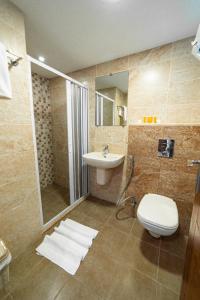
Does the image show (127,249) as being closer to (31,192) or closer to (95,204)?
(95,204)

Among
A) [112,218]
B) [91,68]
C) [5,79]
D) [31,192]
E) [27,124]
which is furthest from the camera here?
[91,68]

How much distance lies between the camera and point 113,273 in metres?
1.16

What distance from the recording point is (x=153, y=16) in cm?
117

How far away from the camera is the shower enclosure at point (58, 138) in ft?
6.30

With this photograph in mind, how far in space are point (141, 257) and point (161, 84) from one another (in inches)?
77.6

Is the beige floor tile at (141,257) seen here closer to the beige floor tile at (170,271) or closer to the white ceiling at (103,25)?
the beige floor tile at (170,271)

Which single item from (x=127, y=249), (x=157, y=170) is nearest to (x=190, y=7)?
(x=157, y=170)

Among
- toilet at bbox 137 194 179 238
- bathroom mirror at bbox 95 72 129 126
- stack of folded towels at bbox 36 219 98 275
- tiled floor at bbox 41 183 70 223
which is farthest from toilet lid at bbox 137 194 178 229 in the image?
tiled floor at bbox 41 183 70 223

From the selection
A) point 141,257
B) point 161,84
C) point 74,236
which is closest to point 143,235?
point 141,257

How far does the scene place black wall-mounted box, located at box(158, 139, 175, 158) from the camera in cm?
151

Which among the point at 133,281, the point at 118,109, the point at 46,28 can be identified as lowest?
the point at 133,281

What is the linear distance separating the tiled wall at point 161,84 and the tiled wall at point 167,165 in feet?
0.58

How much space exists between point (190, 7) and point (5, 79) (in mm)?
1634

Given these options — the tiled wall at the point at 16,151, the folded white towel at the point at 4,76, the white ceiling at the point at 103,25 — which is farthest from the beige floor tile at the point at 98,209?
the white ceiling at the point at 103,25
